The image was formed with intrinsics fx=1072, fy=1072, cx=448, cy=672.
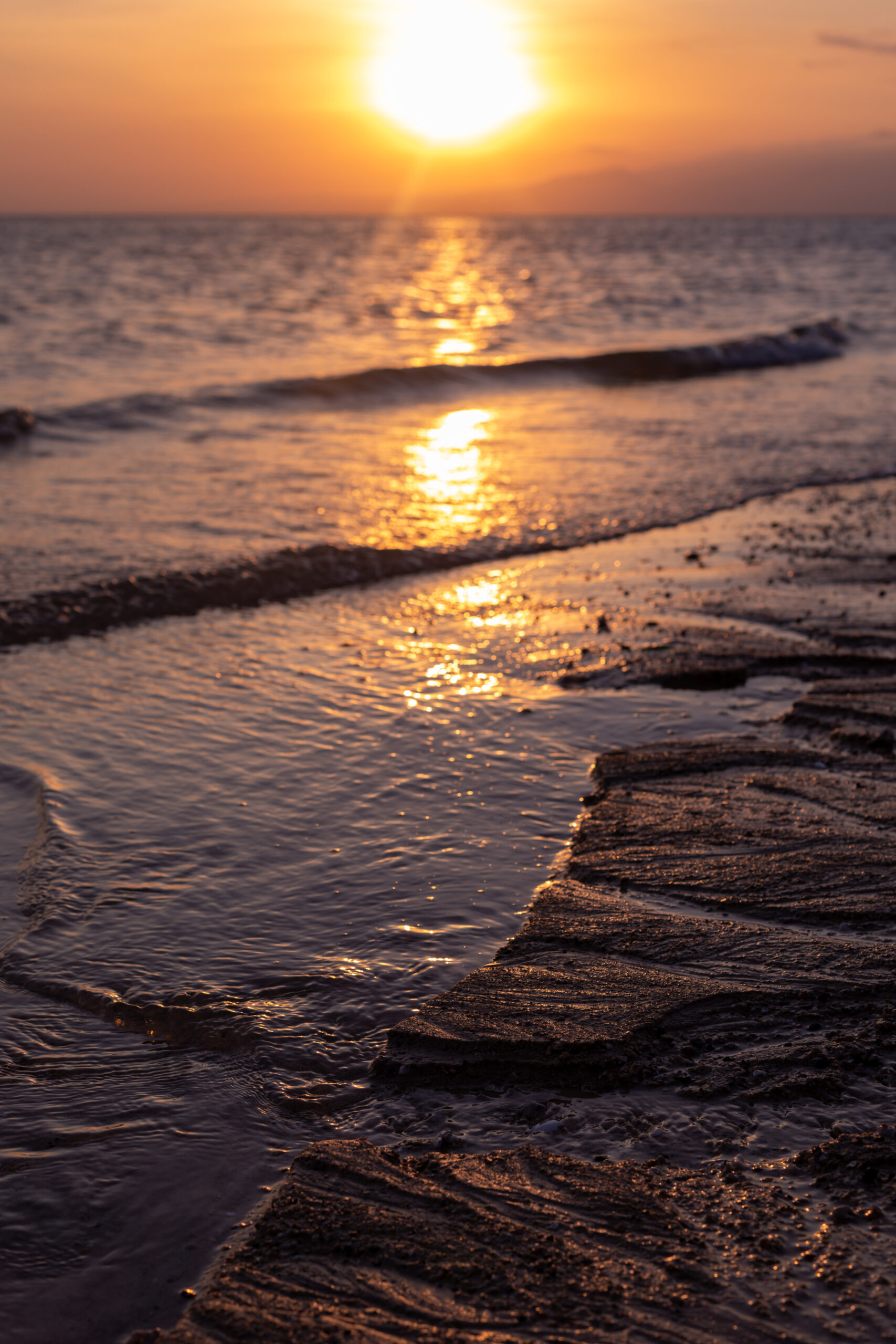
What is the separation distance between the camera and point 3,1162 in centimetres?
255

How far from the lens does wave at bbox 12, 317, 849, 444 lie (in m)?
13.3

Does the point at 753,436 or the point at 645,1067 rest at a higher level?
the point at 753,436

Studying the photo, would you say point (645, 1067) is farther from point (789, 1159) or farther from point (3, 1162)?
point (3, 1162)

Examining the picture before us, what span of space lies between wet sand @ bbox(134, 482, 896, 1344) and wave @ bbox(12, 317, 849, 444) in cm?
1031

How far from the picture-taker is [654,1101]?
2.73m

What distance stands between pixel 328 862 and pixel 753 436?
11.3m

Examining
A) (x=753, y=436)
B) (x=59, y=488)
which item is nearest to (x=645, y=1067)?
(x=59, y=488)

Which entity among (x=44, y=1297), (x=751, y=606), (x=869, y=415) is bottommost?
(x=44, y=1297)

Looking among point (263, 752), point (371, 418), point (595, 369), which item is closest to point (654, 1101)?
point (263, 752)

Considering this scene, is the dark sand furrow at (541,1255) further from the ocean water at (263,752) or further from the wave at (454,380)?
the wave at (454,380)

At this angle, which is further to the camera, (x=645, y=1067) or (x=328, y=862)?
(x=328, y=862)

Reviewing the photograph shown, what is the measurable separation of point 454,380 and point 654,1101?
16.7 m

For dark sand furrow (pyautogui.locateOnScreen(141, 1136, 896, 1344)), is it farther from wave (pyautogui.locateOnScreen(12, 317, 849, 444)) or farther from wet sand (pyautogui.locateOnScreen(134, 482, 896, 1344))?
wave (pyautogui.locateOnScreen(12, 317, 849, 444))

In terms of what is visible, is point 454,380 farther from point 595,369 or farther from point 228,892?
point 228,892
